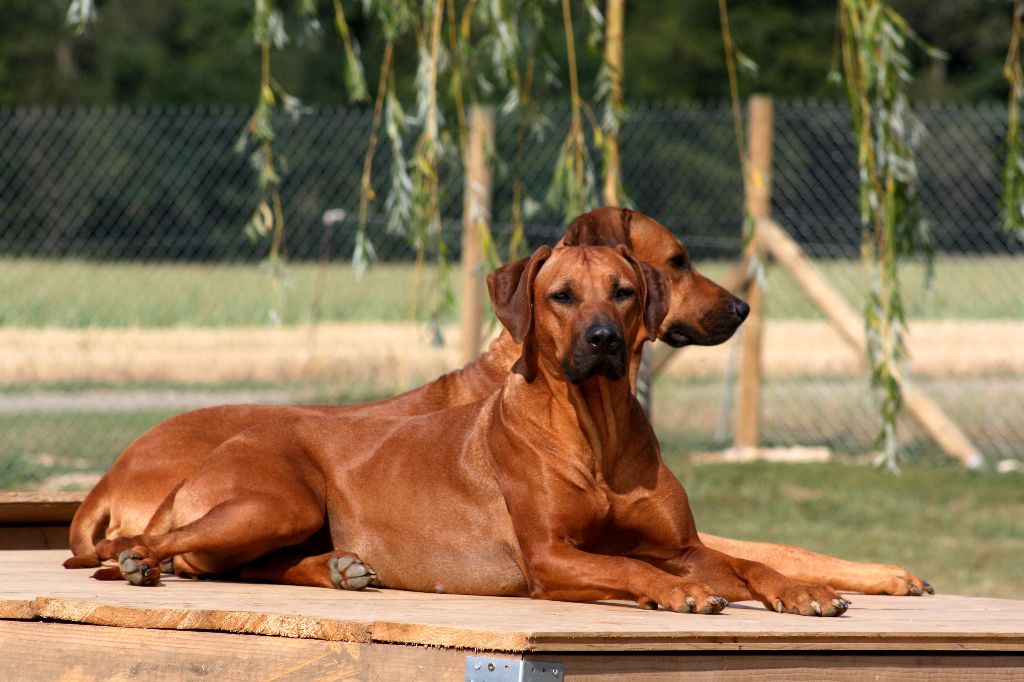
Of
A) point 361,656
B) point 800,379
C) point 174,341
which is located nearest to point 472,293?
point 174,341

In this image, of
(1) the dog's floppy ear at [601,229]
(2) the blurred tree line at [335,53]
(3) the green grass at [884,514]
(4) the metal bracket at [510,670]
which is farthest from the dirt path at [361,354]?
(2) the blurred tree line at [335,53]

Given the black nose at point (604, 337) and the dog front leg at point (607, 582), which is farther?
the black nose at point (604, 337)

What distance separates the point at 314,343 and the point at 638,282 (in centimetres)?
838

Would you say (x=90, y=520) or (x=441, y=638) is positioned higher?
(x=441, y=638)

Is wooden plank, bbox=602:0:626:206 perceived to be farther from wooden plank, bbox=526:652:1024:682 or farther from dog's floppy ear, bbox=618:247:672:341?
wooden plank, bbox=526:652:1024:682

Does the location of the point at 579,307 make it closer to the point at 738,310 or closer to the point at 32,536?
the point at 738,310

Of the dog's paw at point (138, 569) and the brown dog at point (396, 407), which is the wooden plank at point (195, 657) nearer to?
the dog's paw at point (138, 569)

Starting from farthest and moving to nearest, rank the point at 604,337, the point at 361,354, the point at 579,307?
1. the point at 361,354
2. the point at 579,307
3. the point at 604,337

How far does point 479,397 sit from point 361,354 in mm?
7572

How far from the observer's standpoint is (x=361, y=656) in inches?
120

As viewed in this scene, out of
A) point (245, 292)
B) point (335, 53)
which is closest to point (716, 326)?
point (245, 292)

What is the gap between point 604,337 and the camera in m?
3.69

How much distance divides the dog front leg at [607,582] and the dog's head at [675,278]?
1010 mm

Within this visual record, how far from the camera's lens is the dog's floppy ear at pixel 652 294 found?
13.0 feet
